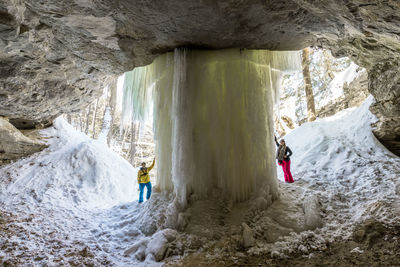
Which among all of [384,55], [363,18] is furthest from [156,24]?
[384,55]

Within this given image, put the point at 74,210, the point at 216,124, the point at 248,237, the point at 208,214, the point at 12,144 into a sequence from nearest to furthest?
1. the point at 248,237
2. the point at 208,214
3. the point at 216,124
4. the point at 74,210
5. the point at 12,144

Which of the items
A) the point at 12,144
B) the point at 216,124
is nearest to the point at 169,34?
the point at 216,124

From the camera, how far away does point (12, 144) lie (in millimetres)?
7457

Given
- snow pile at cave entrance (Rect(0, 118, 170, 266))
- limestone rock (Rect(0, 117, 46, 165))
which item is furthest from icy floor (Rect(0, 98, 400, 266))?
limestone rock (Rect(0, 117, 46, 165))

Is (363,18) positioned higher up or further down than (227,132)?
higher up

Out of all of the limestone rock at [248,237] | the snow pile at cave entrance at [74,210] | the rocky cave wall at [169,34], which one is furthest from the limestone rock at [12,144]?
the limestone rock at [248,237]

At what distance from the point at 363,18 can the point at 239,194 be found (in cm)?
324

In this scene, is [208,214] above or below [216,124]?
below

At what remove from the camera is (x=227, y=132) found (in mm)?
4668

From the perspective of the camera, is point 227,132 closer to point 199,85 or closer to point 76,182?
point 199,85

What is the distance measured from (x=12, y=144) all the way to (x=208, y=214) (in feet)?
23.0

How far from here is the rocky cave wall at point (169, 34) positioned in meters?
3.13

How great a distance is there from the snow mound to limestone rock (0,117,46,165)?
320mm

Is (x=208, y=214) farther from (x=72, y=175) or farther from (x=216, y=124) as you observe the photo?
(x=72, y=175)
